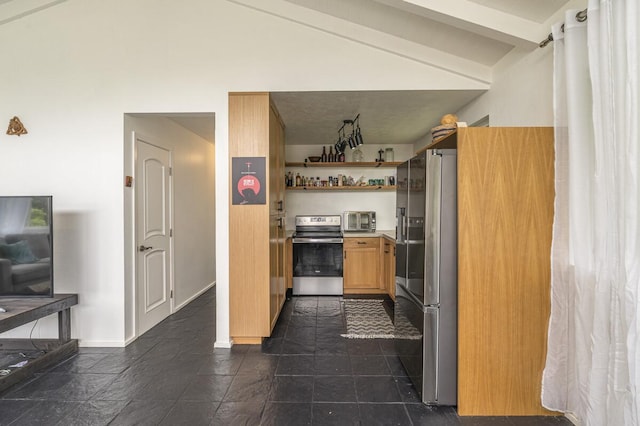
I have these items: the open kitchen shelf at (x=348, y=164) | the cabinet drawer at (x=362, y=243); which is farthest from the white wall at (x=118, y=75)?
the cabinet drawer at (x=362, y=243)

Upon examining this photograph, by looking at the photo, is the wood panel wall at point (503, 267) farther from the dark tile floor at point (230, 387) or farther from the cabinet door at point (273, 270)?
the cabinet door at point (273, 270)

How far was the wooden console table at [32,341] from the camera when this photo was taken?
209 centimetres

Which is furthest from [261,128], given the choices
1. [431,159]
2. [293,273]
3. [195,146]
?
[293,273]

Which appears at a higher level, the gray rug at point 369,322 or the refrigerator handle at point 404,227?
the refrigerator handle at point 404,227

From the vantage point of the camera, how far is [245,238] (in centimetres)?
268

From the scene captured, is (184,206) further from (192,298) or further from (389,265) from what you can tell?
(389,265)

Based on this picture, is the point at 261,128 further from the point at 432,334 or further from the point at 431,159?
the point at 432,334

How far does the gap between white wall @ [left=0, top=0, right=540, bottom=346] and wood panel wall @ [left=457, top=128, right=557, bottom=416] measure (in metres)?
1.19

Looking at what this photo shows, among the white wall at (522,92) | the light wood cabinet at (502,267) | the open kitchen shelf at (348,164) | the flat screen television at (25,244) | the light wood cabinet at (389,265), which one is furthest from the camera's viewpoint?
the open kitchen shelf at (348,164)

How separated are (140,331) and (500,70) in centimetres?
410

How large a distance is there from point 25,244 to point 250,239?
1.71 metres

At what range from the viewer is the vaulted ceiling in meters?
2.00

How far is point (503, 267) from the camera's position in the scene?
5.82 feet

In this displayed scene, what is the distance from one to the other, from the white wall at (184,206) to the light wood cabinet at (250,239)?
37 cm
